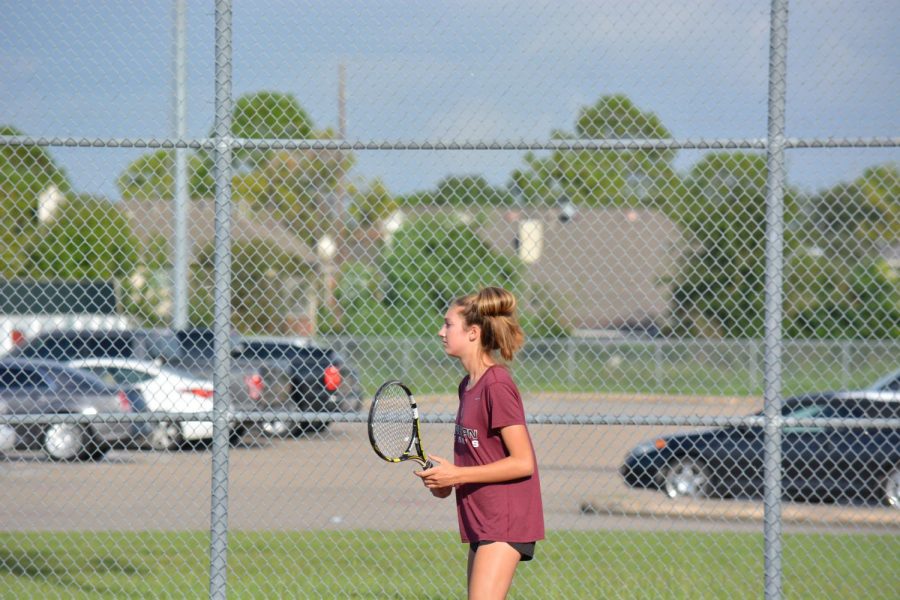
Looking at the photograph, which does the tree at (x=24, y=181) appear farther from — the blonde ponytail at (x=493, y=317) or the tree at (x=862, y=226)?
the tree at (x=862, y=226)

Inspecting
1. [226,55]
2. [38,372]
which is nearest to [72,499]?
[38,372]

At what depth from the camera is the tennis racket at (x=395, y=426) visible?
13.7 feet

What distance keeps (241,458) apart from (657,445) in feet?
13.7

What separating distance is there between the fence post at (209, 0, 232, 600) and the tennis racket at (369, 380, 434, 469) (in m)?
1.17

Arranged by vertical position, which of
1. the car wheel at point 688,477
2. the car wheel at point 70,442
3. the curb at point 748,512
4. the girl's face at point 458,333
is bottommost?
the curb at point 748,512

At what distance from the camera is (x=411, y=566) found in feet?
24.7

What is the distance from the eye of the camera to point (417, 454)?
4.32 metres

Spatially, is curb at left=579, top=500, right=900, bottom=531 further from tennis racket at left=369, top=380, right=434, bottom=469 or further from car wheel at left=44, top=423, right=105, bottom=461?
tennis racket at left=369, top=380, right=434, bottom=469

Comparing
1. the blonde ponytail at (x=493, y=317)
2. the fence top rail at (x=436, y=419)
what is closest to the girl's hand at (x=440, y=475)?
the blonde ponytail at (x=493, y=317)

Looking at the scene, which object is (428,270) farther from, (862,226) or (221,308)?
(862,226)

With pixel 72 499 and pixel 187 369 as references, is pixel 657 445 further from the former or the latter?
pixel 187 369

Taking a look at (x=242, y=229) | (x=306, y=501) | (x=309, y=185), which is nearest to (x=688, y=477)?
(x=306, y=501)

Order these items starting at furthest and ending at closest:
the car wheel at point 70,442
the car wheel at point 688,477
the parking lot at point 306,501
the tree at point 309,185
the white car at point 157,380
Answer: the white car at point 157,380 → the car wheel at point 70,442 → the car wheel at point 688,477 → the parking lot at point 306,501 → the tree at point 309,185

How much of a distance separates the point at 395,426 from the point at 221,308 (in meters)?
1.32
